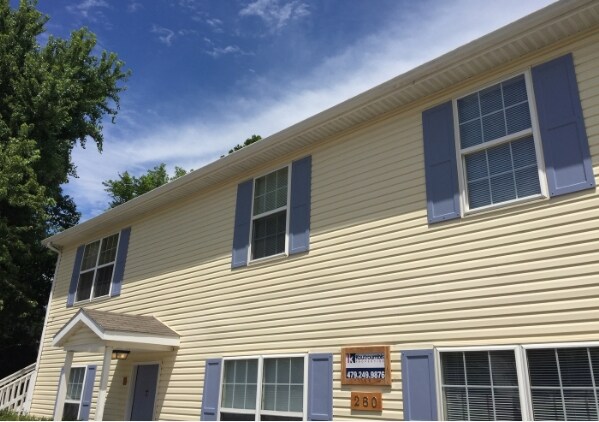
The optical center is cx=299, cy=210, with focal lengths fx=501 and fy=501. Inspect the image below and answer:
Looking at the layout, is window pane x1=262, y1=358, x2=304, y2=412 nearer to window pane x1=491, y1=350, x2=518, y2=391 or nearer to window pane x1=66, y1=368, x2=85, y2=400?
window pane x1=491, y1=350, x2=518, y2=391

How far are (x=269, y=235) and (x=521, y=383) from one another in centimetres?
480

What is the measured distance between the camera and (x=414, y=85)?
6.95 meters

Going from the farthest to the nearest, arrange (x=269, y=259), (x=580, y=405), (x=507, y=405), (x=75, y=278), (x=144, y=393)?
(x=75, y=278), (x=144, y=393), (x=269, y=259), (x=507, y=405), (x=580, y=405)

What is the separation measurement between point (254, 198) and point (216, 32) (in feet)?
14.4

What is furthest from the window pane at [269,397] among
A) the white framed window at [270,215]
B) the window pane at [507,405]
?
the window pane at [507,405]

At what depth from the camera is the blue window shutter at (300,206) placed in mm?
8133

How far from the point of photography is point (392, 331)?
650 centimetres

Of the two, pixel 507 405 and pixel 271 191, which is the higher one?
pixel 271 191

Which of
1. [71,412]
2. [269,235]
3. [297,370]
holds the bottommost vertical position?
[71,412]

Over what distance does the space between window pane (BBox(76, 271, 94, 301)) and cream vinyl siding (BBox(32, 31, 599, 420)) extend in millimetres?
2698

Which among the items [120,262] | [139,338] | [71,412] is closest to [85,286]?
[120,262]

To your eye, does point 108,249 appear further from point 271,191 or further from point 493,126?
point 493,126

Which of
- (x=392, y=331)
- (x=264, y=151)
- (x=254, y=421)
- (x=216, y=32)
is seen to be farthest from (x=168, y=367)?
(x=216, y=32)

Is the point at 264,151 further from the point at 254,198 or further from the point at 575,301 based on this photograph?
the point at 575,301
